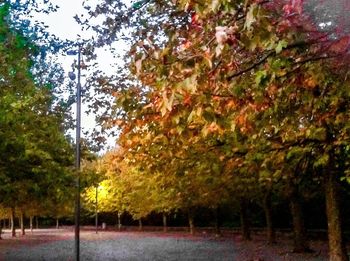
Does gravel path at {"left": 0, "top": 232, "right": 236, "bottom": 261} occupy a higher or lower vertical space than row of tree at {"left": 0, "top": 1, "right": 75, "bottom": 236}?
lower

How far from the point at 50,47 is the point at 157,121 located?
20.5 feet

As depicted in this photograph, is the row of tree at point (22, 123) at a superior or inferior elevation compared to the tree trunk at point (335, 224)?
superior

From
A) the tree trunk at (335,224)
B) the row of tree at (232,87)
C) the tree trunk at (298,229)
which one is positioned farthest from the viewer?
the tree trunk at (298,229)

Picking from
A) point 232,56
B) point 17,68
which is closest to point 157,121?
point 232,56

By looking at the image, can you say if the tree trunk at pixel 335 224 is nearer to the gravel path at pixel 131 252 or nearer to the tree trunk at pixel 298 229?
the gravel path at pixel 131 252

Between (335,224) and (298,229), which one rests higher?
(335,224)

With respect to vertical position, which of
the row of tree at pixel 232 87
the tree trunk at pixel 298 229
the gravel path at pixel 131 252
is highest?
the row of tree at pixel 232 87

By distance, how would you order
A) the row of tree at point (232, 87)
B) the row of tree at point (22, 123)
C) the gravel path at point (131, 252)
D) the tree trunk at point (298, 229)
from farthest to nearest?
the tree trunk at point (298, 229), the gravel path at point (131, 252), the row of tree at point (22, 123), the row of tree at point (232, 87)

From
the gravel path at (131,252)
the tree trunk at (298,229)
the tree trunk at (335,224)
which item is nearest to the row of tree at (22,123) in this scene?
the tree trunk at (335,224)

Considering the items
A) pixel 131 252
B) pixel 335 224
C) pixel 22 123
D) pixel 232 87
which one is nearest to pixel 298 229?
pixel 131 252

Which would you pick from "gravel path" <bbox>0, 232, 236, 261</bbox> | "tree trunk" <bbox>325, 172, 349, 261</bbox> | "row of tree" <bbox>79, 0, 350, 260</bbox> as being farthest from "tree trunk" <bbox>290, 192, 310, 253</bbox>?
"tree trunk" <bbox>325, 172, 349, 261</bbox>

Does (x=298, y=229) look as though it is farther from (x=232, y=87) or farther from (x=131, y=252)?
(x=232, y=87)

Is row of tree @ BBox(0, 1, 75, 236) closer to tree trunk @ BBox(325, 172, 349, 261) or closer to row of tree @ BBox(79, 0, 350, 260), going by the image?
row of tree @ BBox(79, 0, 350, 260)

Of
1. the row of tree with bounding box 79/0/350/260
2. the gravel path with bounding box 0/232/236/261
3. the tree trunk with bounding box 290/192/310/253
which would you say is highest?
the row of tree with bounding box 79/0/350/260
